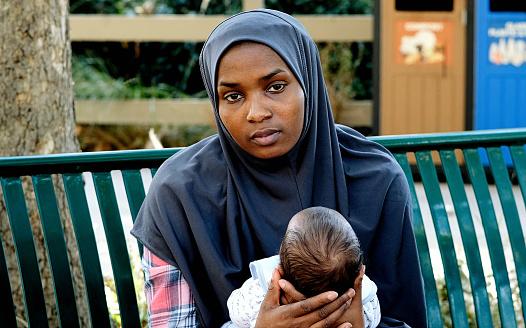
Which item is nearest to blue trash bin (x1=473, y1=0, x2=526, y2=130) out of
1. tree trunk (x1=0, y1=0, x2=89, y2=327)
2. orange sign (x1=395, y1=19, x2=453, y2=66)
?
orange sign (x1=395, y1=19, x2=453, y2=66)

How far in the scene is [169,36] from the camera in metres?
7.92

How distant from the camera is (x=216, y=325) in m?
2.30

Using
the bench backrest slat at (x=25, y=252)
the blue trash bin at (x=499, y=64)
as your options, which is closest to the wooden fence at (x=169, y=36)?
the blue trash bin at (x=499, y=64)

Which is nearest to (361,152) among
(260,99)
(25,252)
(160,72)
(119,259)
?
(260,99)

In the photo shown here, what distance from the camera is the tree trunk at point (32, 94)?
3.13 meters

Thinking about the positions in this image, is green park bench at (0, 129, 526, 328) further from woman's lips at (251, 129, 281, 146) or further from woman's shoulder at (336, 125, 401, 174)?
woman's lips at (251, 129, 281, 146)

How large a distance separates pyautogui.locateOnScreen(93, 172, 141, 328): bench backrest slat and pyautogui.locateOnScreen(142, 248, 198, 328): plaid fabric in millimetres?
432

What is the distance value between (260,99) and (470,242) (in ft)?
4.16

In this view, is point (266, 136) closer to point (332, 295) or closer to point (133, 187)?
point (332, 295)

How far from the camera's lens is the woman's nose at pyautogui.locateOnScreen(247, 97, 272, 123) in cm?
208

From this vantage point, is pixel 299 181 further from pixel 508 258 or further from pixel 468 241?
pixel 508 258

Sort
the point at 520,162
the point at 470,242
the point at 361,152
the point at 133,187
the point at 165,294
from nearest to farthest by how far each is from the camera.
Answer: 1. the point at 165,294
2. the point at 361,152
3. the point at 133,187
4. the point at 470,242
5. the point at 520,162

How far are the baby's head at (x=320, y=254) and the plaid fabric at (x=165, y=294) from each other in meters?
0.42

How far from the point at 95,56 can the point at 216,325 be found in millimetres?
7389
